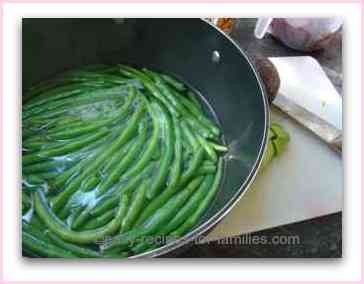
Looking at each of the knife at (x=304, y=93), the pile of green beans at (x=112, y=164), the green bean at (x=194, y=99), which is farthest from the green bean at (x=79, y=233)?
the knife at (x=304, y=93)

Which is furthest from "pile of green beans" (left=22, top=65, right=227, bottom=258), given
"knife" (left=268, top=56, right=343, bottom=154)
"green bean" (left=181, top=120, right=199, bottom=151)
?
"knife" (left=268, top=56, right=343, bottom=154)

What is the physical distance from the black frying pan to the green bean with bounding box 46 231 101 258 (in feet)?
0.61

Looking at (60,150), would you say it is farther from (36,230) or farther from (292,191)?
(292,191)

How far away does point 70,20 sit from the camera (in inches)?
37.0

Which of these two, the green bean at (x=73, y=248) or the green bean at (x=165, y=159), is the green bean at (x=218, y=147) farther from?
the green bean at (x=73, y=248)

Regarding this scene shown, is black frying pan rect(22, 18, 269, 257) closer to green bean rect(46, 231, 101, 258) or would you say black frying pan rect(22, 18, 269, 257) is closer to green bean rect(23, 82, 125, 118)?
green bean rect(23, 82, 125, 118)

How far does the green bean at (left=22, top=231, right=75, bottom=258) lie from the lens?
2.92ft

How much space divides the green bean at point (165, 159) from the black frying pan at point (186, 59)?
3.5 inches

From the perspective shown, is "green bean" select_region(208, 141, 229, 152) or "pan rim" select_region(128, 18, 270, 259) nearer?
"pan rim" select_region(128, 18, 270, 259)

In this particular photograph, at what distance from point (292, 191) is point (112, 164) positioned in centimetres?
31

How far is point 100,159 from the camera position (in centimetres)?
92

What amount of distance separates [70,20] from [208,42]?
9.4 inches

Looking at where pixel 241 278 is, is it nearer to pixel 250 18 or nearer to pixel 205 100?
pixel 205 100
